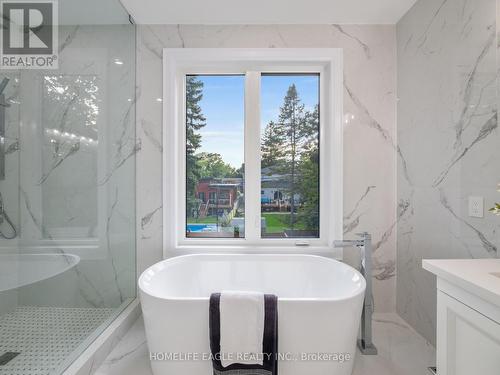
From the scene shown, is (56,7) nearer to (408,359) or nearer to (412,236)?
(412,236)

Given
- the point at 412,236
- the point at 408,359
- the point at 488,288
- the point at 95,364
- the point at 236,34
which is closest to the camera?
the point at 488,288

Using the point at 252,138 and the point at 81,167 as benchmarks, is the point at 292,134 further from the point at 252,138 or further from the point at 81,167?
the point at 81,167

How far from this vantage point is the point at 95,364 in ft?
5.61

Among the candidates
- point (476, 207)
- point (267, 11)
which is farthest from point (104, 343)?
point (267, 11)

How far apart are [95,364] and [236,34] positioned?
2598 mm

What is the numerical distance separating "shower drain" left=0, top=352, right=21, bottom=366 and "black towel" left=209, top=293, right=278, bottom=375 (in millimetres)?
972

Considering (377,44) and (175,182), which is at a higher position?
(377,44)

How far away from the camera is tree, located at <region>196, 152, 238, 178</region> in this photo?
2.58 metres

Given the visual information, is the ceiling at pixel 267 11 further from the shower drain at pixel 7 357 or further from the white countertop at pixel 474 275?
the shower drain at pixel 7 357

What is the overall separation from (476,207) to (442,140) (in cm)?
51

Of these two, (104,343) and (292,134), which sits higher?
(292,134)

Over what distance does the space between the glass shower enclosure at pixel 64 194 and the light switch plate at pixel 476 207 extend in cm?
238

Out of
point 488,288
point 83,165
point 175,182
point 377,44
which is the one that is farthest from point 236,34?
point 488,288

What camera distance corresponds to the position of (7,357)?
137 cm
